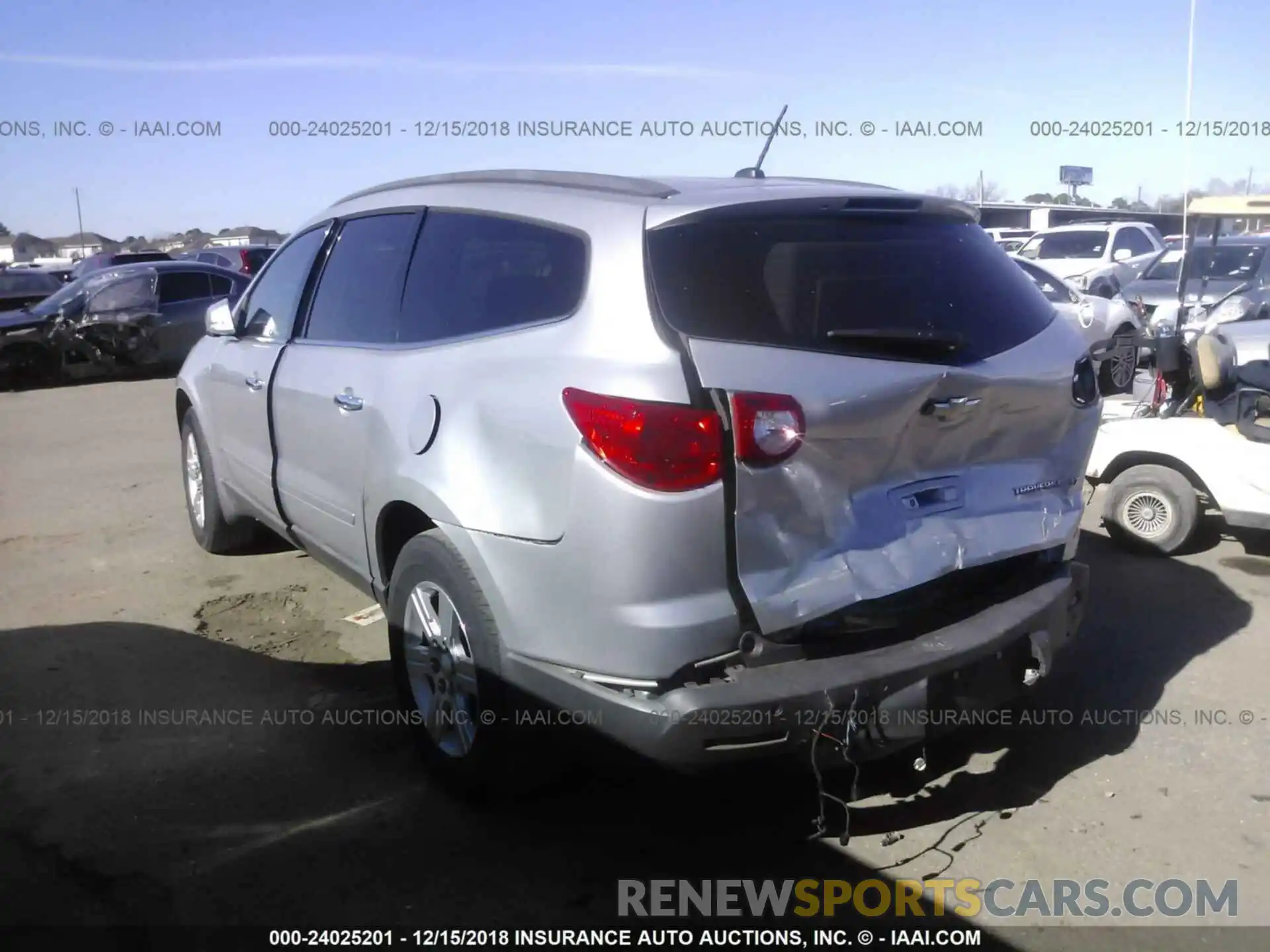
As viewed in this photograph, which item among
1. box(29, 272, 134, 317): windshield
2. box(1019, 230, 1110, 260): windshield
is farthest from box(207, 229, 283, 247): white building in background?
box(1019, 230, 1110, 260): windshield

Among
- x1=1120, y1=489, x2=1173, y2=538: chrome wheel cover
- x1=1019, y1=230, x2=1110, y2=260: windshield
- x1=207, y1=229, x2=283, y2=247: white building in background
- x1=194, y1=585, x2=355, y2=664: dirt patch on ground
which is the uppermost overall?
x1=207, y1=229, x2=283, y2=247: white building in background

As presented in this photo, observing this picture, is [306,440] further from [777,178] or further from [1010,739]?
[1010,739]

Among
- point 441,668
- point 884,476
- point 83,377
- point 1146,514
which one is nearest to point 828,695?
point 884,476

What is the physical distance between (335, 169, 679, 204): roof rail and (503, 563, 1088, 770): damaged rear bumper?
135 centimetres

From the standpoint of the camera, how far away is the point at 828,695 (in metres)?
2.73

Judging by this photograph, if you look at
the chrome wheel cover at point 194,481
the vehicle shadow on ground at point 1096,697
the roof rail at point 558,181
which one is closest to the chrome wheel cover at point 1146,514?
the vehicle shadow on ground at point 1096,697

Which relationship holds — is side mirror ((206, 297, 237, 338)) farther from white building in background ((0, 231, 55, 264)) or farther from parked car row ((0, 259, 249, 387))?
white building in background ((0, 231, 55, 264))

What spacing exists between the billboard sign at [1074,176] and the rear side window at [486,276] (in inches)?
1996

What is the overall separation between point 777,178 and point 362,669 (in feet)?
8.26

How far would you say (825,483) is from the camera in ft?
9.23

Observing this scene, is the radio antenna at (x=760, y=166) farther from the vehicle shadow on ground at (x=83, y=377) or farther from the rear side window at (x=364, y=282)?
the vehicle shadow on ground at (x=83, y=377)

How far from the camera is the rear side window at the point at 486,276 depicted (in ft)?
10.2

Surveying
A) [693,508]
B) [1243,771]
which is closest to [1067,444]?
[1243,771]

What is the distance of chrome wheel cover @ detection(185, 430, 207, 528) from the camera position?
603 cm
